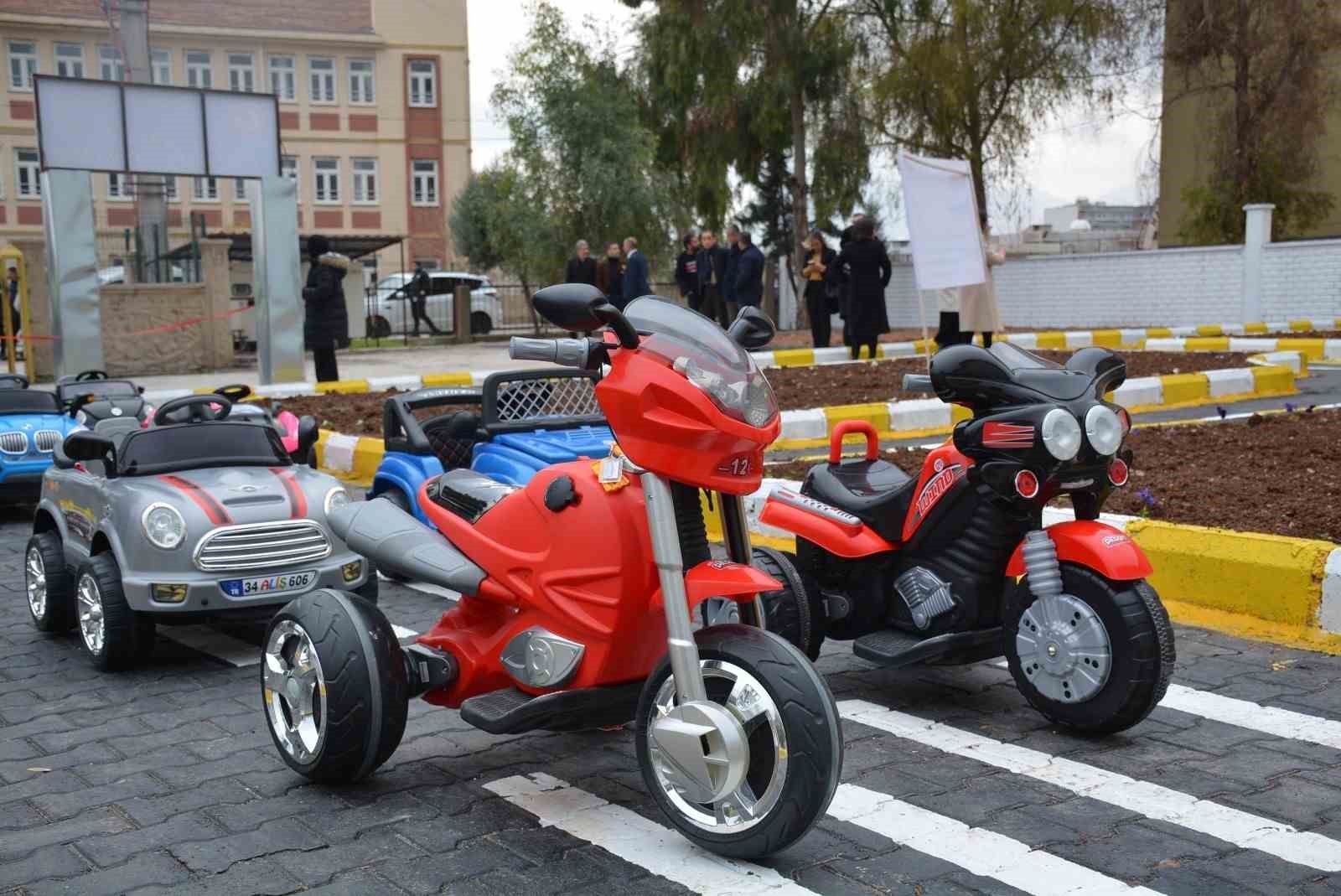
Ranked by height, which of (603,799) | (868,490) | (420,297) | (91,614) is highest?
(420,297)

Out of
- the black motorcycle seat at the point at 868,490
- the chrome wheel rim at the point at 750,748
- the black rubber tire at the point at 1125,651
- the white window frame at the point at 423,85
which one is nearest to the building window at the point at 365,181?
the white window frame at the point at 423,85

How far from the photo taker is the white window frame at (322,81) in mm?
55500

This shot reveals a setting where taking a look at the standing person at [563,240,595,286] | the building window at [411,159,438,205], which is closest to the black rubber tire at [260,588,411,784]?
the standing person at [563,240,595,286]

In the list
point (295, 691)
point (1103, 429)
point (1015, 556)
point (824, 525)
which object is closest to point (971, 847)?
point (1015, 556)

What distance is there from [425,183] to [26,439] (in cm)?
5034

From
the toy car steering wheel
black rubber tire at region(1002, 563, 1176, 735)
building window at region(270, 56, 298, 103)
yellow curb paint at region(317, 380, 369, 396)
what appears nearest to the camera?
black rubber tire at region(1002, 563, 1176, 735)

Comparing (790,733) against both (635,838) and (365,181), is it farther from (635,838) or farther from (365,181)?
(365,181)

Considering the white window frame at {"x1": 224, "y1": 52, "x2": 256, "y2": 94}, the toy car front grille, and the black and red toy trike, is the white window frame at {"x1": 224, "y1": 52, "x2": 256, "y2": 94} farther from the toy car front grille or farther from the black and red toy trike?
the black and red toy trike

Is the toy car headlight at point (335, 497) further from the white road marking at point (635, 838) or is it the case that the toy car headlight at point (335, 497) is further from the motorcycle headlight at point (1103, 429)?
the motorcycle headlight at point (1103, 429)

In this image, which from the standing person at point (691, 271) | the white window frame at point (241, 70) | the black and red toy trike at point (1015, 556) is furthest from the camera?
the white window frame at point (241, 70)

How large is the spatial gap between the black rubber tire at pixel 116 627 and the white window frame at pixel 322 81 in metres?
53.0

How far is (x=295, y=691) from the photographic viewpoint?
14.2 ft

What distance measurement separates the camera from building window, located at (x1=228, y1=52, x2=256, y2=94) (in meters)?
54.8

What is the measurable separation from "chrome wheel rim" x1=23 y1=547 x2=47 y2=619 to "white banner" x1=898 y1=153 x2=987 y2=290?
9.46m
